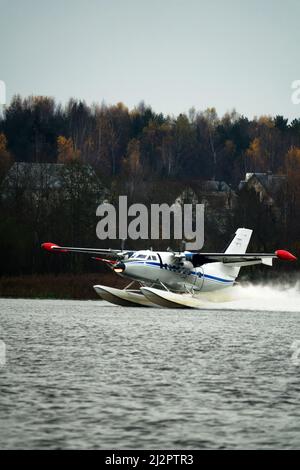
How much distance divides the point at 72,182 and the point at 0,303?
69.0 ft

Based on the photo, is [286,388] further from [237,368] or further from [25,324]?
[25,324]

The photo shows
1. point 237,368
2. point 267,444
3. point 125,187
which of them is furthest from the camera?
point 125,187

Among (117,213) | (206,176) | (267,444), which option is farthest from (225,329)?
(206,176)

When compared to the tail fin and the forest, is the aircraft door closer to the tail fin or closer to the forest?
the tail fin

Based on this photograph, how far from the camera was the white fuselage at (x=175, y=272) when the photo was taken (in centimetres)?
4794

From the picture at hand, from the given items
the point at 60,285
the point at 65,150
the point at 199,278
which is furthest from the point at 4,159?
the point at 199,278

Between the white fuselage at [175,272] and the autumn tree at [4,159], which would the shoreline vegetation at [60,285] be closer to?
the white fuselage at [175,272]

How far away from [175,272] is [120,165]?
349ft

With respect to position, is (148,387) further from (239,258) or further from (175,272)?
(239,258)

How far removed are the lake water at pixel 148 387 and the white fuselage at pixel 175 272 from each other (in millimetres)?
10321

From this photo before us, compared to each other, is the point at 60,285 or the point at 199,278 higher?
the point at 199,278

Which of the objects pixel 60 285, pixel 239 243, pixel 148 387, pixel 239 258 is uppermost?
pixel 239 243

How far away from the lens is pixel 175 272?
1967 inches
